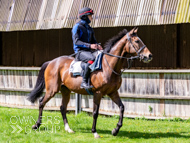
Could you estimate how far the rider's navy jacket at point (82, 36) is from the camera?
10113mm

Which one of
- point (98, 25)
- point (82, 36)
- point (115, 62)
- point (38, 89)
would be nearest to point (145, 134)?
point (115, 62)

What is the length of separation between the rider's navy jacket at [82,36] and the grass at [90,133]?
7.65 feet

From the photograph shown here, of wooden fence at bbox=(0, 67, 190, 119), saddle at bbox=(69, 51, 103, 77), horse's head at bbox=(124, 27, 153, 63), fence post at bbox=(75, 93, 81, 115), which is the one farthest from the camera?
fence post at bbox=(75, 93, 81, 115)

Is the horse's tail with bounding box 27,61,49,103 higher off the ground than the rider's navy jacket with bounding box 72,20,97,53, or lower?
lower

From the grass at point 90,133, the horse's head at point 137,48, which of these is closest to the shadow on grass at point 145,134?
the grass at point 90,133

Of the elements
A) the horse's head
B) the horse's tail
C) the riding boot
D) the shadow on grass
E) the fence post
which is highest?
the horse's head

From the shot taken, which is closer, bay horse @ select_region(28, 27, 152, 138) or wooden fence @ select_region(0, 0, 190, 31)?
bay horse @ select_region(28, 27, 152, 138)

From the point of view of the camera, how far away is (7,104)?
17.0 metres

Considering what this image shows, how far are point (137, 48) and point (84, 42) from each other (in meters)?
1.53

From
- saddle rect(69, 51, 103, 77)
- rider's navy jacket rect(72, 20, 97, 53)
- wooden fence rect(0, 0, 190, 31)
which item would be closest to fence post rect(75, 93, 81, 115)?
wooden fence rect(0, 0, 190, 31)

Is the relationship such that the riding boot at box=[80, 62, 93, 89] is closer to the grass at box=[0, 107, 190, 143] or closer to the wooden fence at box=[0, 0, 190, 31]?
the grass at box=[0, 107, 190, 143]

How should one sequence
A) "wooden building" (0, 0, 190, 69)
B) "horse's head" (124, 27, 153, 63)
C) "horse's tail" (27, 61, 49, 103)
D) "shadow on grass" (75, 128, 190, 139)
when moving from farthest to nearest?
1. "wooden building" (0, 0, 190, 69)
2. "horse's tail" (27, 61, 49, 103)
3. "shadow on grass" (75, 128, 190, 139)
4. "horse's head" (124, 27, 153, 63)

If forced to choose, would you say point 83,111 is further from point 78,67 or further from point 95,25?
point 78,67

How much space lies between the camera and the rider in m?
9.96
